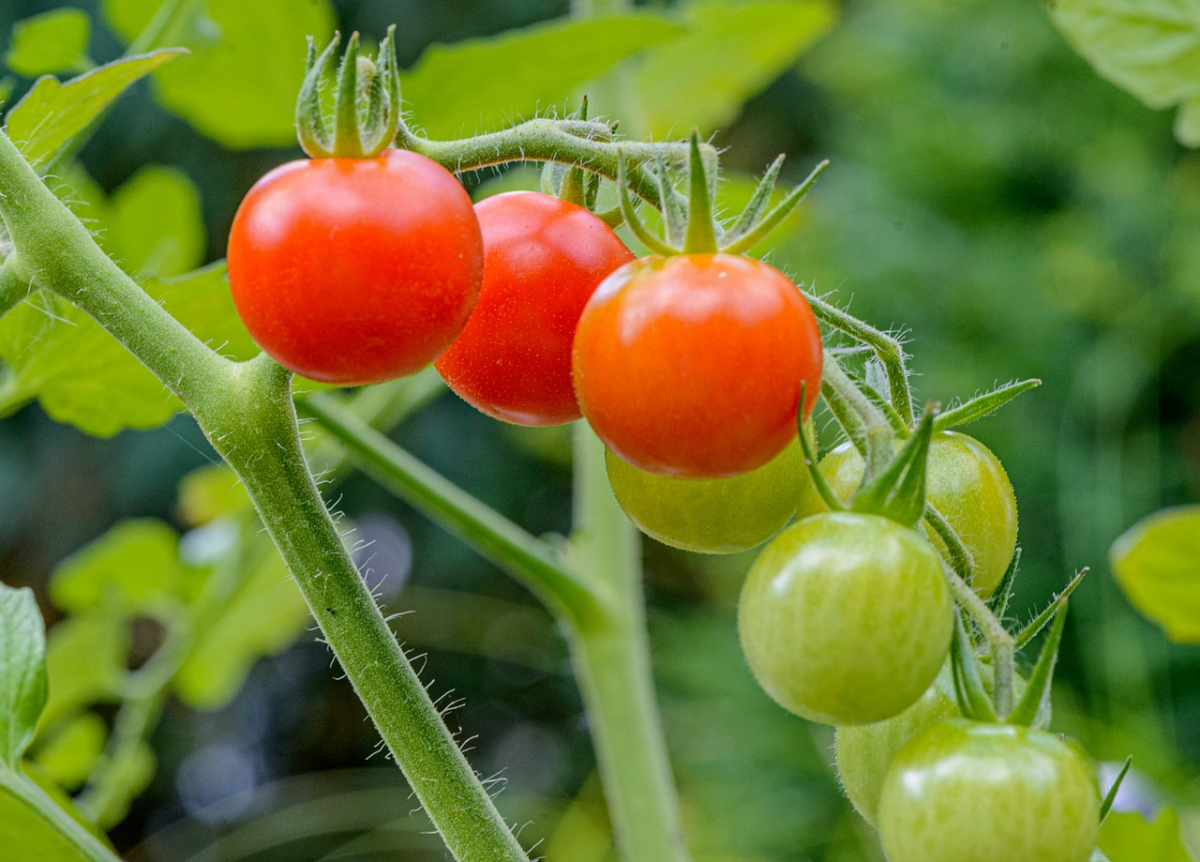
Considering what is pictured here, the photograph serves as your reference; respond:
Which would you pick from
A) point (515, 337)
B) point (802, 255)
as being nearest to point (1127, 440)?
point (802, 255)

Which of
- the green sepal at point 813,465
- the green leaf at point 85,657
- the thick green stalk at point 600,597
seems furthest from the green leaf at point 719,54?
the green sepal at point 813,465

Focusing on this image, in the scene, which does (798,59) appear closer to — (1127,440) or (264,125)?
(1127,440)

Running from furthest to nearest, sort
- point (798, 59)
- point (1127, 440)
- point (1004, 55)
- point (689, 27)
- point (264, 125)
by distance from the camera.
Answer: point (798, 59)
point (1004, 55)
point (1127, 440)
point (264, 125)
point (689, 27)

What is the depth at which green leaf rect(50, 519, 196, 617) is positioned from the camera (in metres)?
1.10

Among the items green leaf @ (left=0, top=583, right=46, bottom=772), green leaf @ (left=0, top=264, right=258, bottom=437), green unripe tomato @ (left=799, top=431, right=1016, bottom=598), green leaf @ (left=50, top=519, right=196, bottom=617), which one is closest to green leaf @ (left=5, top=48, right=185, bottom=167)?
green leaf @ (left=0, top=264, right=258, bottom=437)

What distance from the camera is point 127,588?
1121 mm

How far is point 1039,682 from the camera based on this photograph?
13.6 inches

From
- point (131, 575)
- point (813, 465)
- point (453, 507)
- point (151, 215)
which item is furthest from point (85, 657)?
point (813, 465)

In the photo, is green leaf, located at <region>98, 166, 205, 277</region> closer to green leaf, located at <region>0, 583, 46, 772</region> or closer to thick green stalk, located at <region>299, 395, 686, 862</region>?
thick green stalk, located at <region>299, 395, 686, 862</region>

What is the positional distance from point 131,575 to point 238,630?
105 mm

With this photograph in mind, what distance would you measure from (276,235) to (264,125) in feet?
1.88

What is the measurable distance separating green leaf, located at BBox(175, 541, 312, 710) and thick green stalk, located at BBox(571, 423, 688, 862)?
1.04ft

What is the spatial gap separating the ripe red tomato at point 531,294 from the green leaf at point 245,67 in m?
0.42

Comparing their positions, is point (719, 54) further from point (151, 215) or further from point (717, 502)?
point (717, 502)
